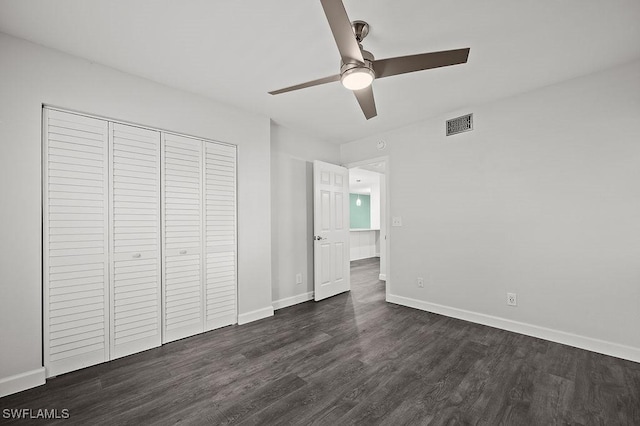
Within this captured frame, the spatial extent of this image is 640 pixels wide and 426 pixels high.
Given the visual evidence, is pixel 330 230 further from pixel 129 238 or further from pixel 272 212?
A: pixel 129 238

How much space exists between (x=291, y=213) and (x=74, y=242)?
2414 millimetres

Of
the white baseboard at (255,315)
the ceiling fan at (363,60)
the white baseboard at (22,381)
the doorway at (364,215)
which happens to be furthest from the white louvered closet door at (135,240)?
the doorway at (364,215)

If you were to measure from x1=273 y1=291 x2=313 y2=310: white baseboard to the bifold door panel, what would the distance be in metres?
0.73

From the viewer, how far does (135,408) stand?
1.80 meters

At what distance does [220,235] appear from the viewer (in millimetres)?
3125

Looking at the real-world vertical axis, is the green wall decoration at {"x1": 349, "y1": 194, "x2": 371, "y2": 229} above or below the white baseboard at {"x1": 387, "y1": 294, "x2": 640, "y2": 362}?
above

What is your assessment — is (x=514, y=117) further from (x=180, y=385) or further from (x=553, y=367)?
(x=180, y=385)

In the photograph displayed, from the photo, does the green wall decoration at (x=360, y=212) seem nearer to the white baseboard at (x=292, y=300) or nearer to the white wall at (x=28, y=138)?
the white baseboard at (x=292, y=300)

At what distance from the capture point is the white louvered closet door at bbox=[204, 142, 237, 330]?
3037mm

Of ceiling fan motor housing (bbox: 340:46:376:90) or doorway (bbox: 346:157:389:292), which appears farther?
doorway (bbox: 346:157:389:292)

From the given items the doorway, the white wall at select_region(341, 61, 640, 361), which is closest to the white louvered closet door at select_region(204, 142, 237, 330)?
the white wall at select_region(341, 61, 640, 361)

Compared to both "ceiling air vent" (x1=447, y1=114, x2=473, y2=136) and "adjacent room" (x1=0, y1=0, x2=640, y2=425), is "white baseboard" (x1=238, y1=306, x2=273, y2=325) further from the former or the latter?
"ceiling air vent" (x1=447, y1=114, x2=473, y2=136)

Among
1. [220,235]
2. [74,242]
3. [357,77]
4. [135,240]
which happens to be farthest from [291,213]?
[357,77]

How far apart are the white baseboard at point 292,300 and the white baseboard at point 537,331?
1.42 meters
